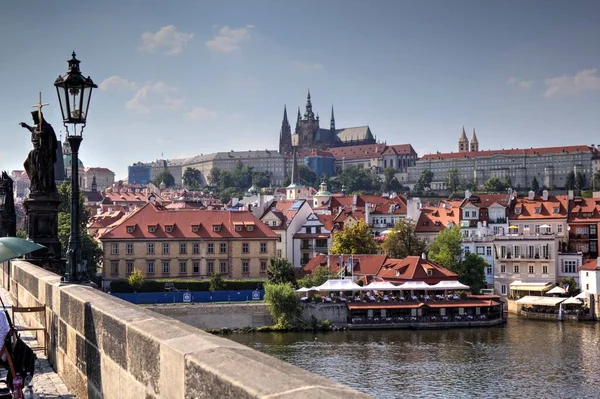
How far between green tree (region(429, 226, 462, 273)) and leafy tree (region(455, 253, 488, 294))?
1.89 feet

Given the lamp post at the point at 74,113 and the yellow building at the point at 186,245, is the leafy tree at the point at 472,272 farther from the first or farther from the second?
the lamp post at the point at 74,113

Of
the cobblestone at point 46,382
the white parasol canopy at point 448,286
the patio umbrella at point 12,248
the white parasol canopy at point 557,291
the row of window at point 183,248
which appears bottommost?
the white parasol canopy at point 557,291

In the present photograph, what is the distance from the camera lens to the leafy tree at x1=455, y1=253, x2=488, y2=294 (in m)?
64.5

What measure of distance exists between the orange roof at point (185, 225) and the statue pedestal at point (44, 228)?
44402 mm

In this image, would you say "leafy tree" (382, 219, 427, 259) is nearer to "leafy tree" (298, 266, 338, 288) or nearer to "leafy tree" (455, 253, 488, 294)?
"leafy tree" (455, 253, 488, 294)

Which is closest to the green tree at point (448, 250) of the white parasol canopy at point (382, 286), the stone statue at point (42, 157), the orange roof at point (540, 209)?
the white parasol canopy at point (382, 286)

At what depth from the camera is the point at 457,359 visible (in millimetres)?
41750

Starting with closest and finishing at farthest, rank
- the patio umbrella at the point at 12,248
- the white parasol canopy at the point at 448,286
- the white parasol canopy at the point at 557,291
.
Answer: the patio umbrella at the point at 12,248 < the white parasol canopy at the point at 448,286 < the white parasol canopy at the point at 557,291

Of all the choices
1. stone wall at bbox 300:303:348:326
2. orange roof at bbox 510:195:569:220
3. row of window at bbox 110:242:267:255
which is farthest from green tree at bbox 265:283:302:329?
orange roof at bbox 510:195:569:220

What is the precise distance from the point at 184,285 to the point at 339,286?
37.6ft

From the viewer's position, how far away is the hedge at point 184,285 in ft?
195

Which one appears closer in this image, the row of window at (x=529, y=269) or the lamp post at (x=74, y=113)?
the lamp post at (x=74, y=113)

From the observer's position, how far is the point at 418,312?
5538cm

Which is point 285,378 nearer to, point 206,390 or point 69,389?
point 206,390
